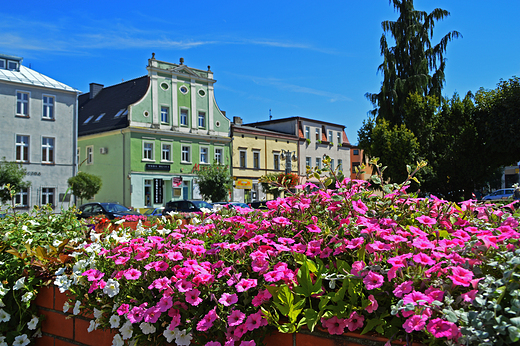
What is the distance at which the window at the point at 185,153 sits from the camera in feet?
120

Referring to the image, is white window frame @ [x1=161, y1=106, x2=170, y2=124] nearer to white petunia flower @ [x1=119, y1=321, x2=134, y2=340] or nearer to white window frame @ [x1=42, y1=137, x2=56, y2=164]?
white window frame @ [x1=42, y1=137, x2=56, y2=164]

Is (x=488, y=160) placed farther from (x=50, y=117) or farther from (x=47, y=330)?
(x=50, y=117)

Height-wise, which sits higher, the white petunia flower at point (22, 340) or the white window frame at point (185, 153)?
the white window frame at point (185, 153)

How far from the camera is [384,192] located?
2164mm

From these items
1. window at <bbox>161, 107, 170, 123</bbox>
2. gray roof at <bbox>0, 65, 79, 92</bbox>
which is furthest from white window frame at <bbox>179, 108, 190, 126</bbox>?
gray roof at <bbox>0, 65, 79, 92</bbox>

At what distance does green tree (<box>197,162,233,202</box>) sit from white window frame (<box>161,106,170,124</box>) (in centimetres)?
533

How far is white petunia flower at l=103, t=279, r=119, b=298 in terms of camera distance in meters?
1.94

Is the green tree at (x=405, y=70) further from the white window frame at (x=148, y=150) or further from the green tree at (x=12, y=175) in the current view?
the green tree at (x=12, y=175)

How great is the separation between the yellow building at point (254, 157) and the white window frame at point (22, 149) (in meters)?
17.0

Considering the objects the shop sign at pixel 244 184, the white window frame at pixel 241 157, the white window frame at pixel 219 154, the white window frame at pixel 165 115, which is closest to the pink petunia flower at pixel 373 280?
the white window frame at pixel 165 115

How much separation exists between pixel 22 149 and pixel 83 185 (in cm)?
484

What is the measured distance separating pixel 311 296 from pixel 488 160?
25.1 m

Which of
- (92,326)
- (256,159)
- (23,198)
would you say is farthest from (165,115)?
(92,326)

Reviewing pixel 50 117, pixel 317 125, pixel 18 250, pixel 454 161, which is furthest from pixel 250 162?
pixel 18 250
